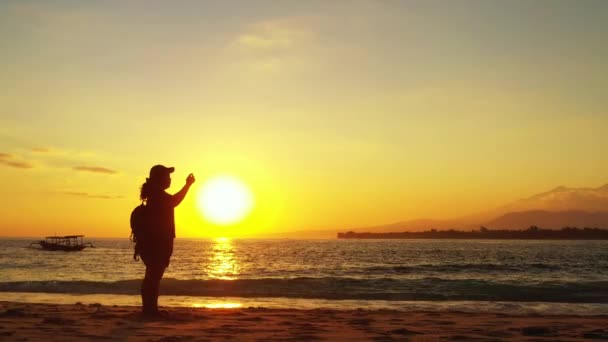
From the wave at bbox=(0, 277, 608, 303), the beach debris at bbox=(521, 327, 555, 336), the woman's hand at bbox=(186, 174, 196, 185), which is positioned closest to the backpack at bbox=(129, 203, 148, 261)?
the woman's hand at bbox=(186, 174, 196, 185)

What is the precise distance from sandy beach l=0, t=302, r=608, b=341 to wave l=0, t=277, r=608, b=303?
969 centimetres

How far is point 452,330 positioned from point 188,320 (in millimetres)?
4338

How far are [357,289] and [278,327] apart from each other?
14992 mm

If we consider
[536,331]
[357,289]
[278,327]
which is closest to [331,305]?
[357,289]

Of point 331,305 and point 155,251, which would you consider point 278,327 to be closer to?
point 155,251

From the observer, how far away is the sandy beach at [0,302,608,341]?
7.78 m

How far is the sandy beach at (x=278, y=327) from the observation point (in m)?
7.78

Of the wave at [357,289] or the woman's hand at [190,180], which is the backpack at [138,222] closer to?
the woman's hand at [190,180]

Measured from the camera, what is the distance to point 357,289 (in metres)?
23.6

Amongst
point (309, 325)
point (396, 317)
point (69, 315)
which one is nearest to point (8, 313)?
point (69, 315)

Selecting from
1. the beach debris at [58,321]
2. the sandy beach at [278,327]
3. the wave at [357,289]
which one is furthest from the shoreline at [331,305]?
the beach debris at [58,321]

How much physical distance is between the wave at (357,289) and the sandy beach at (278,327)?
9.69 m

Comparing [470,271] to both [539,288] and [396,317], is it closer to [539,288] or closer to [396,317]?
[539,288]

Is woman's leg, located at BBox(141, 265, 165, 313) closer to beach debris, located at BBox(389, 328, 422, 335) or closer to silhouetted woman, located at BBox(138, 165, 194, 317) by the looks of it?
silhouetted woman, located at BBox(138, 165, 194, 317)
